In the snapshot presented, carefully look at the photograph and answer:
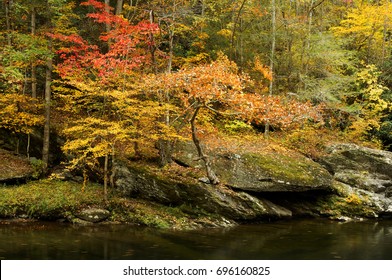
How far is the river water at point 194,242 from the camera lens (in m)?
9.01

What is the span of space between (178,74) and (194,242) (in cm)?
569

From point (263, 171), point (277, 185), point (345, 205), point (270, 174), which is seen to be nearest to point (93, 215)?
point (263, 171)

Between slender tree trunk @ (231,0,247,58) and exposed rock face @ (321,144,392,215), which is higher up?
slender tree trunk @ (231,0,247,58)

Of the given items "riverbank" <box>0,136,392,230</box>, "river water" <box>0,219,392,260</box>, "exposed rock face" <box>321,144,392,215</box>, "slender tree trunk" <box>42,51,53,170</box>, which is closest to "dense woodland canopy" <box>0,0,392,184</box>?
"slender tree trunk" <box>42,51,53,170</box>

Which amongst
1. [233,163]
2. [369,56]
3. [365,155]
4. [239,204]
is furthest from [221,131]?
[369,56]

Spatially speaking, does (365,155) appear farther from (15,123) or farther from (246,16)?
(15,123)

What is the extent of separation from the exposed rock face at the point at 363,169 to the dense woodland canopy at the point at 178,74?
197cm

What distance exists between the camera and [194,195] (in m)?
13.1

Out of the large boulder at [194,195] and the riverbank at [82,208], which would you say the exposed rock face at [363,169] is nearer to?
the large boulder at [194,195]

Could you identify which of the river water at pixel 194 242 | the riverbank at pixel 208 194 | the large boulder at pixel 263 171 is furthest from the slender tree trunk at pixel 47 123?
the large boulder at pixel 263 171

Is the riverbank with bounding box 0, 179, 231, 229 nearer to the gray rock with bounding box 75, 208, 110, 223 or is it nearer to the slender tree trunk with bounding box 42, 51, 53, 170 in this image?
the gray rock with bounding box 75, 208, 110, 223

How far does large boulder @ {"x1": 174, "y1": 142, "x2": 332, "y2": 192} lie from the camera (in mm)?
13617

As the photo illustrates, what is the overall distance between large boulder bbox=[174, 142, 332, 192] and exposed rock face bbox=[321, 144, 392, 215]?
159cm

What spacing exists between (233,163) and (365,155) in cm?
721
